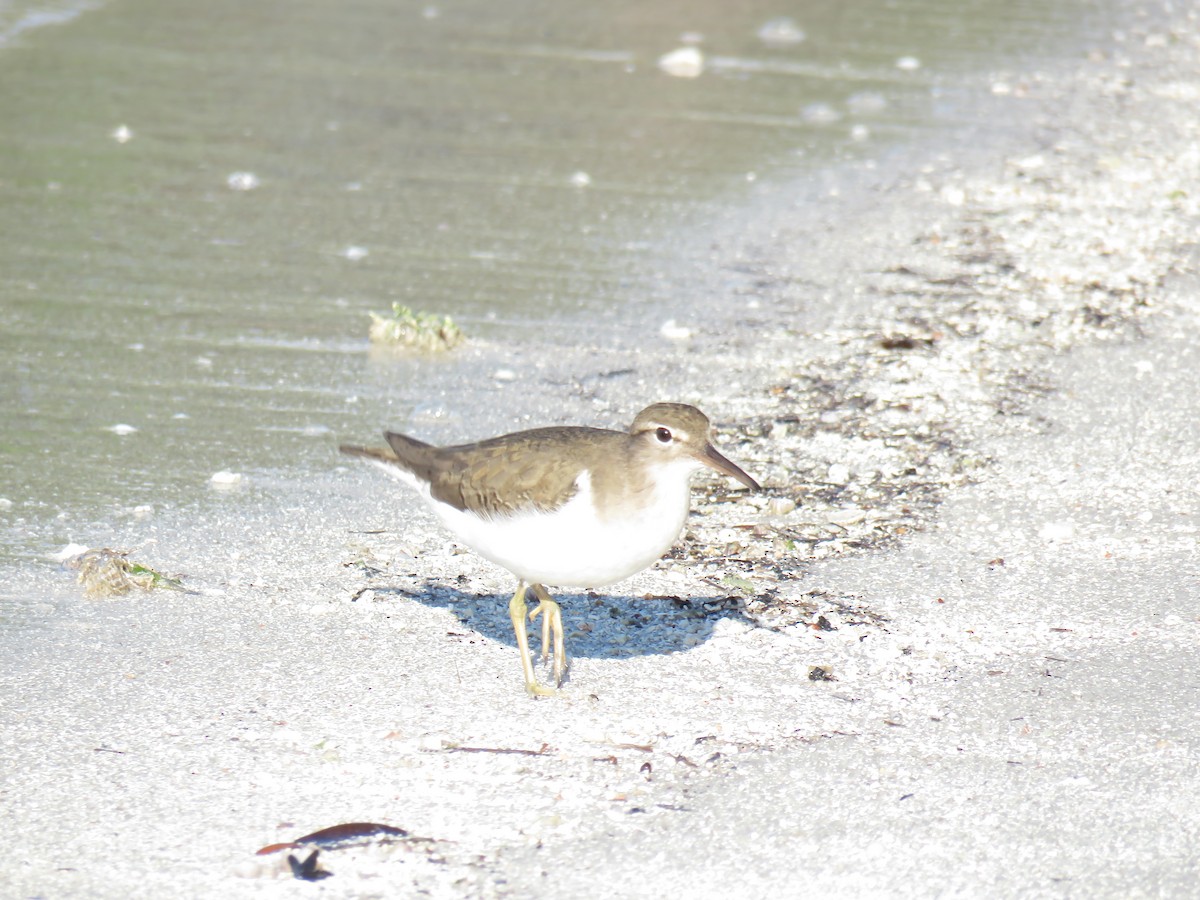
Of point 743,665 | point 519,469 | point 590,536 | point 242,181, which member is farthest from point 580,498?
point 242,181

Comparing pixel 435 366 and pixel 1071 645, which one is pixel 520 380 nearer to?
pixel 435 366

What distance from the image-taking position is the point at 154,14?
11.3m

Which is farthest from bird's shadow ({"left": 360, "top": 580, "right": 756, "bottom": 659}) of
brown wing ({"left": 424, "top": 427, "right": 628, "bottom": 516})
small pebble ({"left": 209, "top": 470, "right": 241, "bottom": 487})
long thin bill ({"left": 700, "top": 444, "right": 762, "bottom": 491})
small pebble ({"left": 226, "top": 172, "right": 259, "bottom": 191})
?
small pebble ({"left": 226, "top": 172, "right": 259, "bottom": 191})

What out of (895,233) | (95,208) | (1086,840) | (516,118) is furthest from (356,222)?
(1086,840)

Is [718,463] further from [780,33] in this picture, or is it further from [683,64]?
[780,33]

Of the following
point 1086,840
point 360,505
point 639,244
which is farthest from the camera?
point 639,244

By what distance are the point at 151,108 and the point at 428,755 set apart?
6.58m

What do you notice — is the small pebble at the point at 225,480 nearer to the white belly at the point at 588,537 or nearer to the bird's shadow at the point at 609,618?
the bird's shadow at the point at 609,618

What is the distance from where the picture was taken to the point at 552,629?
4398 millimetres

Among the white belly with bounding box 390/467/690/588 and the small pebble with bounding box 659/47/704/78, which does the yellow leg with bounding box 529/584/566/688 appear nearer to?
the white belly with bounding box 390/467/690/588

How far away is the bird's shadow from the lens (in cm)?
444

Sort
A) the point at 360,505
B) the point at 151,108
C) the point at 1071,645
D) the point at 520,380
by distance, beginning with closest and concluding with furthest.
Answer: the point at 1071,645, the point at 360,505, the point at 520,380, the point at 151,108

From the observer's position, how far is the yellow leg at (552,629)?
4.21 metres

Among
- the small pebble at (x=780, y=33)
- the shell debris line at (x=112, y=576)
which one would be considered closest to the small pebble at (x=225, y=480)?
the shell debris line at (x=112, y=576)
